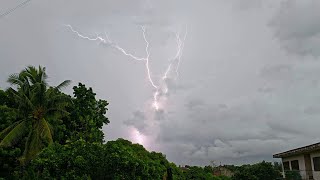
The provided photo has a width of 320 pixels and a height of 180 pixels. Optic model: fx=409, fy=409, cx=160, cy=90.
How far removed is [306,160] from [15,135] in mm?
20512

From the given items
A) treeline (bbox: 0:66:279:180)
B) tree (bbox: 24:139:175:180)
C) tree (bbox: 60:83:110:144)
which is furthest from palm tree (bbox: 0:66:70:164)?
tree (bbox: 24:139:175:180)

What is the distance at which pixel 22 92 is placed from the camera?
27.6 metres

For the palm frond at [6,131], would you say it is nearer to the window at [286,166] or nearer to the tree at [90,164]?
the tree at [90,164]

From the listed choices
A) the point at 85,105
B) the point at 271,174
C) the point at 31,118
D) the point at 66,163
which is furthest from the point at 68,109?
the point at 271,174

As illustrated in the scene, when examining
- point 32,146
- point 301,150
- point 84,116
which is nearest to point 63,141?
point 84,116

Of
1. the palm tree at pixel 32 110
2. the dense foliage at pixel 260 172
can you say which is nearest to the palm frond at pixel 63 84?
the palm tree at pixel 32 110

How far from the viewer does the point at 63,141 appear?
31.2m

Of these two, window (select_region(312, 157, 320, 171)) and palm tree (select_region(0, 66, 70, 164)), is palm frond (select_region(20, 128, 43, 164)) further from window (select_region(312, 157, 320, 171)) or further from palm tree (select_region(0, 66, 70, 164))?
window (select_region(312, 157, 320, 171))

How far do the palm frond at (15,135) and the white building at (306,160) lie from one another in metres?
19.2

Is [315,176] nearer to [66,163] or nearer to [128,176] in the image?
[128,176]

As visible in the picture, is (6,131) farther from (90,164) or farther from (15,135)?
(90,164)

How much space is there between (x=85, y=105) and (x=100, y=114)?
171 cm

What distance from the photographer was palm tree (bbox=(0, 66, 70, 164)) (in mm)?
26906

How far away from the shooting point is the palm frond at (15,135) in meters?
26.3
